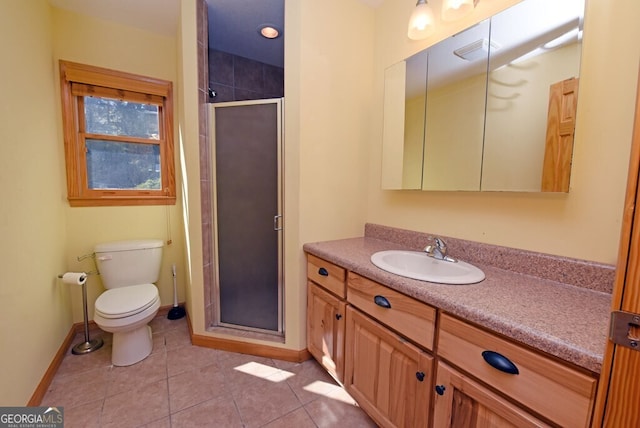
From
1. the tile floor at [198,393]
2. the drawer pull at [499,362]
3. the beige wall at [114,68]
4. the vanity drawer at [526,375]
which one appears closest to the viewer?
the vanity drawer at [526,375]

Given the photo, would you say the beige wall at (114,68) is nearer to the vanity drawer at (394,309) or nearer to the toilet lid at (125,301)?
the toilet lid at (125,301)

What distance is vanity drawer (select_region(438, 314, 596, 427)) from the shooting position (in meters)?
0.64

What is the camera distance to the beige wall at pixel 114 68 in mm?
1992

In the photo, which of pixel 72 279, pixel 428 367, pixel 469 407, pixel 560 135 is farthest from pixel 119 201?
pixel 560 135

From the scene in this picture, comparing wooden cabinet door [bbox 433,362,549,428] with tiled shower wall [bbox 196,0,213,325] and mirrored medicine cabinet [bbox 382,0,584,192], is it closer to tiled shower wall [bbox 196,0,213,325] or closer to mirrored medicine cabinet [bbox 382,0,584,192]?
mirrored medicine cabinet [bbox 382,0,584,192]

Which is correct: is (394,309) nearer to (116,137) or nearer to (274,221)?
(274,221)

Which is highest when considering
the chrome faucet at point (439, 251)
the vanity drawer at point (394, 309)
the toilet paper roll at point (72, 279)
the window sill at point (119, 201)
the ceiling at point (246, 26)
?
the ceiling at point (246, 26)

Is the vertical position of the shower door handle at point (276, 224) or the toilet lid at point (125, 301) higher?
the shower door handle at point (276, 224)

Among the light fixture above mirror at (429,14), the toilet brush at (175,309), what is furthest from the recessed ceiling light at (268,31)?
the toilet brush at (175,309)

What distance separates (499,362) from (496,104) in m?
1.11

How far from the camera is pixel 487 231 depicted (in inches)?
51.3

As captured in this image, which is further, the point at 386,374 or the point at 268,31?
the point at 268,31

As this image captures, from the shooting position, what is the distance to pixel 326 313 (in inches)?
62.6

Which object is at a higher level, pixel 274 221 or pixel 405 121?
pixel 405 121
